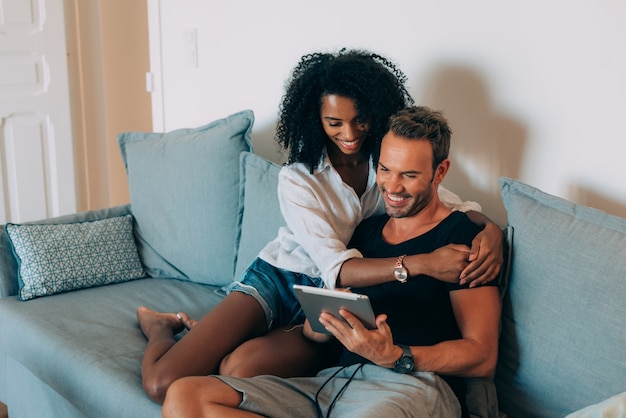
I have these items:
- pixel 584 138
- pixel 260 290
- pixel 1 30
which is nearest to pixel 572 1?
pixel 584 138

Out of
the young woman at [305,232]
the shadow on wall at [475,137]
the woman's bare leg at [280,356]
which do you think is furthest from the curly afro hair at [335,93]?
the woman's bare leg at [280,356]

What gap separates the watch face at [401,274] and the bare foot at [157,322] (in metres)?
0.74

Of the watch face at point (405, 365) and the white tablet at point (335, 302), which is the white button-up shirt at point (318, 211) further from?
the watch face at point (405, 365)

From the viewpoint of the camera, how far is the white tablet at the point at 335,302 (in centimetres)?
146

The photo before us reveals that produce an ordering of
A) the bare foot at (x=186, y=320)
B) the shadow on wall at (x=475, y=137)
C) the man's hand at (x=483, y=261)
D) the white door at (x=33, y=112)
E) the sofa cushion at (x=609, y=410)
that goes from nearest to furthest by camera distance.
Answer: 1. the sofa cushion at (x=609, y=410)
2. the man's hand at (x=483, y=261)
3. the shadow on wall at (x=475, y=137)
4. the bare foot at (x=186, y=320)
5. the white door at (x=33, y=112)

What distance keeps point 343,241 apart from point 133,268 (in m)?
0.92

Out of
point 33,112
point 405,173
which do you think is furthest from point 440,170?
point 33,112

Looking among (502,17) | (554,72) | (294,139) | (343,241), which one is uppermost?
(502,17)

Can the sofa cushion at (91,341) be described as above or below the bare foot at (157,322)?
below

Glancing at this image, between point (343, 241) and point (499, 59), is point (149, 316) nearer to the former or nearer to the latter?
point (343, 241)

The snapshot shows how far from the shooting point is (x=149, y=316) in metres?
2.11

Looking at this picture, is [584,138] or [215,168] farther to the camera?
[215,168]

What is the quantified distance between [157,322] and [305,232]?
54cm

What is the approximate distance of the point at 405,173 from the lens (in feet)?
5.42
